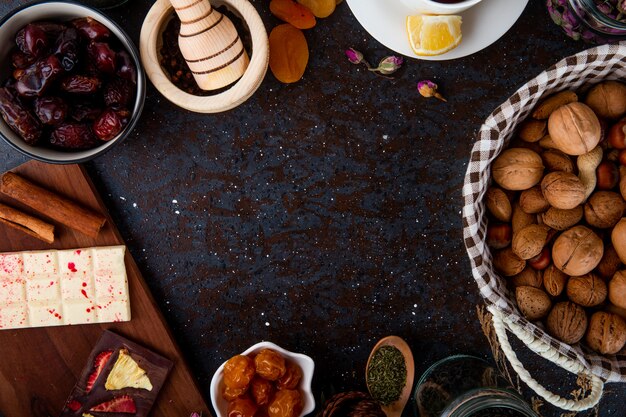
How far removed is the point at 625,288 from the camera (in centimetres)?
99

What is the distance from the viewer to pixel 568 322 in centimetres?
101

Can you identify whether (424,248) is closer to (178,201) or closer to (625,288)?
(625,288)

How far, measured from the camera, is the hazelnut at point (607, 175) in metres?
1.02

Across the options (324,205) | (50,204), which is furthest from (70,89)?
(324,205)

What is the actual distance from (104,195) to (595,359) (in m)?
0.92

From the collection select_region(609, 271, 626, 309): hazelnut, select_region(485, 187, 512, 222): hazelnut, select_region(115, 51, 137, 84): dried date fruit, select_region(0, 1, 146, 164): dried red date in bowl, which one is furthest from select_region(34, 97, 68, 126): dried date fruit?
select_region(609, 271, 626, 309): hazelnut

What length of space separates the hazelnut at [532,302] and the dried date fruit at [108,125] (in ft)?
2.41

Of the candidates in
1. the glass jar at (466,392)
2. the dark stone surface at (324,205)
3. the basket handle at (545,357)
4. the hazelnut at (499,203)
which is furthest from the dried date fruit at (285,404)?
the hazelnut at (499,203)

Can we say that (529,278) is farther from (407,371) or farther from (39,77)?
(39,77)

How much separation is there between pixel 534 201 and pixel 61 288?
2.86 feet

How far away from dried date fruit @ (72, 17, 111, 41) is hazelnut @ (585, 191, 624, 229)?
2.83 ft

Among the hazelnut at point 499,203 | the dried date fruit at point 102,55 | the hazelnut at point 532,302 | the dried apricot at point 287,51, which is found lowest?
the hazelnut at point 532,302

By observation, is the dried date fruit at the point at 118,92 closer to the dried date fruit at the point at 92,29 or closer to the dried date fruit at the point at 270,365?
the dried date fruit at the point at 92,29

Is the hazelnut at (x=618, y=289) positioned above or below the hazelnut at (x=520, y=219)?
below
